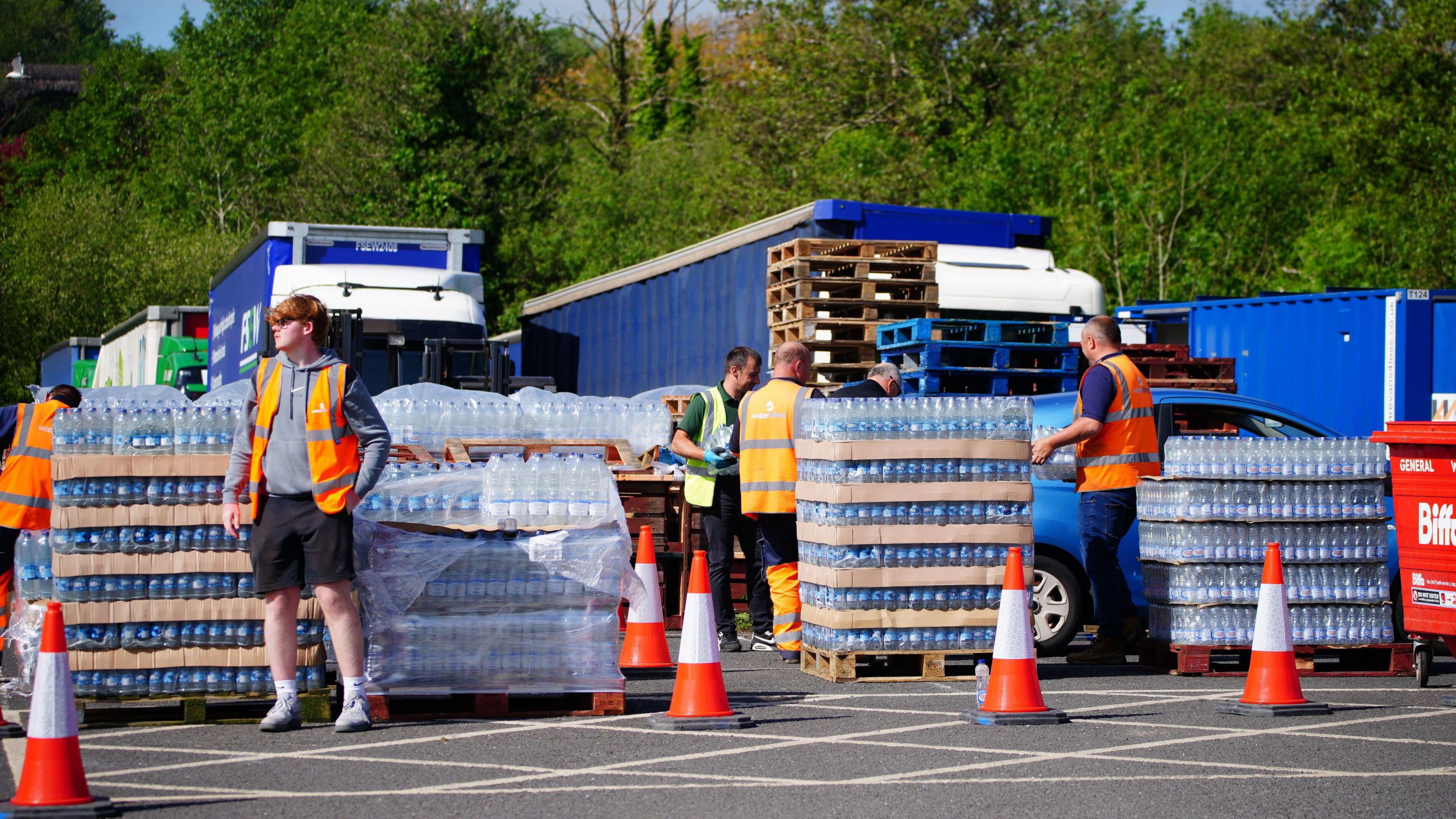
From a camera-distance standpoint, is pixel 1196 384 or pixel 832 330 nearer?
pixel 832 330

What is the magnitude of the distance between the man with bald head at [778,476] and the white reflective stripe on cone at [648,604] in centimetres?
71

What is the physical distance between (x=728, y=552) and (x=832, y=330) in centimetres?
427

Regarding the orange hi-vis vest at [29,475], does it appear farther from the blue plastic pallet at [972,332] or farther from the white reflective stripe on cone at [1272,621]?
the white reflective stripe on cone at [1272,621]

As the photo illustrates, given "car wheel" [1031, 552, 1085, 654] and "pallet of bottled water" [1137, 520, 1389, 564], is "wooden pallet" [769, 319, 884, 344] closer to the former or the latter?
"car wheel" [1031, 552, 1085, 654]

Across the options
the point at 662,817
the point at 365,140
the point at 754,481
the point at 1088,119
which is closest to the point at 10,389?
the point at 365,140

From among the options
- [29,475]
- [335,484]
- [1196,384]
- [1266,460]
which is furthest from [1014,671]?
[1196,384]

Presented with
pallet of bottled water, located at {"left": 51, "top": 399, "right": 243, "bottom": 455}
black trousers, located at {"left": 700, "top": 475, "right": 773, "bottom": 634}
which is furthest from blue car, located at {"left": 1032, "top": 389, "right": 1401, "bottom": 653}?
pallet of bottled water, located at {"left": 51, "top": 399, "right": 243, "bottom": 455}

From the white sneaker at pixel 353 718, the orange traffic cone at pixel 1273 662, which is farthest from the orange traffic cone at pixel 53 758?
the orange traffic cone at pixel 1273 662

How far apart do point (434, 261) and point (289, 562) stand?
13334 mm

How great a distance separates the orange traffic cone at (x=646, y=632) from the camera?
9164 mm

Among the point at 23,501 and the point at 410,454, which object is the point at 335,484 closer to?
the point at 23,501

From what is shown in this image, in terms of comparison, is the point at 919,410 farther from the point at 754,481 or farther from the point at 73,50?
the point at 73,50

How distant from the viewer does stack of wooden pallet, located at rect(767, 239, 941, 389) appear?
1395cm

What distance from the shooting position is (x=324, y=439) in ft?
22.8
